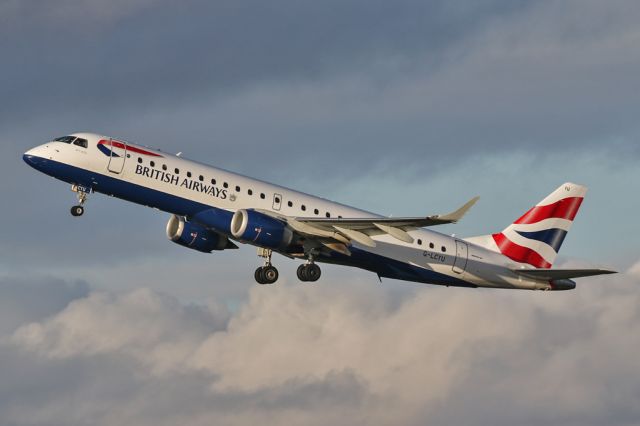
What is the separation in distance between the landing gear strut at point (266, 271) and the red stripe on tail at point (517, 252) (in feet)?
46.7

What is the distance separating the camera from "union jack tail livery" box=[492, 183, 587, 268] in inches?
2862

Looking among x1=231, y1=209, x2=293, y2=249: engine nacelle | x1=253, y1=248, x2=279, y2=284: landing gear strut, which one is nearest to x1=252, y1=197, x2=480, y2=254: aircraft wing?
x1=231, y1=209, x2=293, y2=249: engine nacelle

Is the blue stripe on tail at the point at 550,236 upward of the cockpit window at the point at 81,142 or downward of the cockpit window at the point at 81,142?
upward

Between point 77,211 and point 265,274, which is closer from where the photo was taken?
point 77,211

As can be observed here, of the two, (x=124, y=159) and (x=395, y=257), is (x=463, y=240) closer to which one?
(x=395, y=257)

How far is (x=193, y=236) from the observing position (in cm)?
6825

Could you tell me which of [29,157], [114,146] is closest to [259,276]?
[114,146]

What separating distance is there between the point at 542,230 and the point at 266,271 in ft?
58.9

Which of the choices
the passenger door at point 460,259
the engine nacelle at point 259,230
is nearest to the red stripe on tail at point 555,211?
the passenger door at point 460,259

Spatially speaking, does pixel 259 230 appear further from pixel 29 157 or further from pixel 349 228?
pixel 29 157

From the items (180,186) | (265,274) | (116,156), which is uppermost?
(116,156)

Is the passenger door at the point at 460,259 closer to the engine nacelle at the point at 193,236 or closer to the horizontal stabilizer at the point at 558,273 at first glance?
the horizontal stabilizer at the point at 558,273

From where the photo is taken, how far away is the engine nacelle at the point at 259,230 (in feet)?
203

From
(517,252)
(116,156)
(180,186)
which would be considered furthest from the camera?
(517,252)
